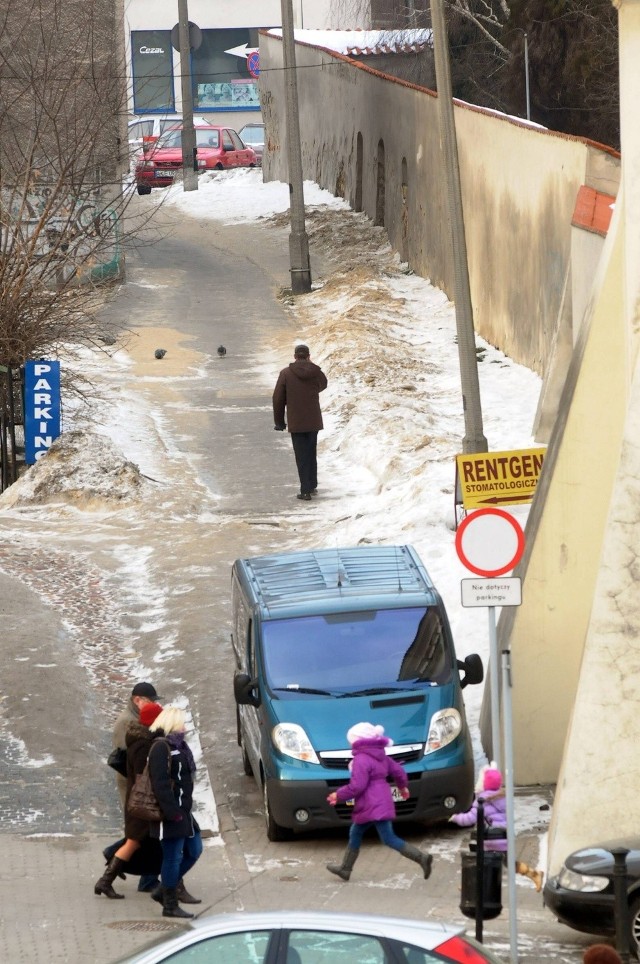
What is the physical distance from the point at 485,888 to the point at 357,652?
2.83 m

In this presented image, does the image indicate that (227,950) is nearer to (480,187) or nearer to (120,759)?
(120,759)

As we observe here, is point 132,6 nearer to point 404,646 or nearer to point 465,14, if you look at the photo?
point 465,14

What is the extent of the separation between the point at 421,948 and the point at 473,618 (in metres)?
9.14

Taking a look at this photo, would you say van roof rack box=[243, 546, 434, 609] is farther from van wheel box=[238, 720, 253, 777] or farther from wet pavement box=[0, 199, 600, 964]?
wet pavement box=[0, 199, 600, 964]

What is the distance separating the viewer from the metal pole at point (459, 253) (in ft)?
59.9

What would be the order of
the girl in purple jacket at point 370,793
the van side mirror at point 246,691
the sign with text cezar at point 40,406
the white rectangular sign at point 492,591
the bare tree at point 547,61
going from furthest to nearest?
1. the bare tree at point 547,61
2. the sign with text cezar at point 40,406
3. the van side mirror at point 246,691
4. the girl in purple jacket at point 370,793
5. the white rectangular sign at point 492,591

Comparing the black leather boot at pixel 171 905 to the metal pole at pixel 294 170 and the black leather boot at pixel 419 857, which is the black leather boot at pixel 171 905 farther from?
the metal pole at pixel 294 170

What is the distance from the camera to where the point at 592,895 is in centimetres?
892

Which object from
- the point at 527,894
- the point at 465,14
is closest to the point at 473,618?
the point at 527,894

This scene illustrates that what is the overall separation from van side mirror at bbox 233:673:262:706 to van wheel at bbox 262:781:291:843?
597 mm

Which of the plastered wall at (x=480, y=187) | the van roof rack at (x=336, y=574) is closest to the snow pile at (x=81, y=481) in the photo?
the plastered wall at (x=480, y=187)

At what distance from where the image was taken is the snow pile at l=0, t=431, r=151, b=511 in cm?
2114

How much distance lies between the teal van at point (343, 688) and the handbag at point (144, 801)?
1.43 metres

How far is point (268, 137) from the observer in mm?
47250
